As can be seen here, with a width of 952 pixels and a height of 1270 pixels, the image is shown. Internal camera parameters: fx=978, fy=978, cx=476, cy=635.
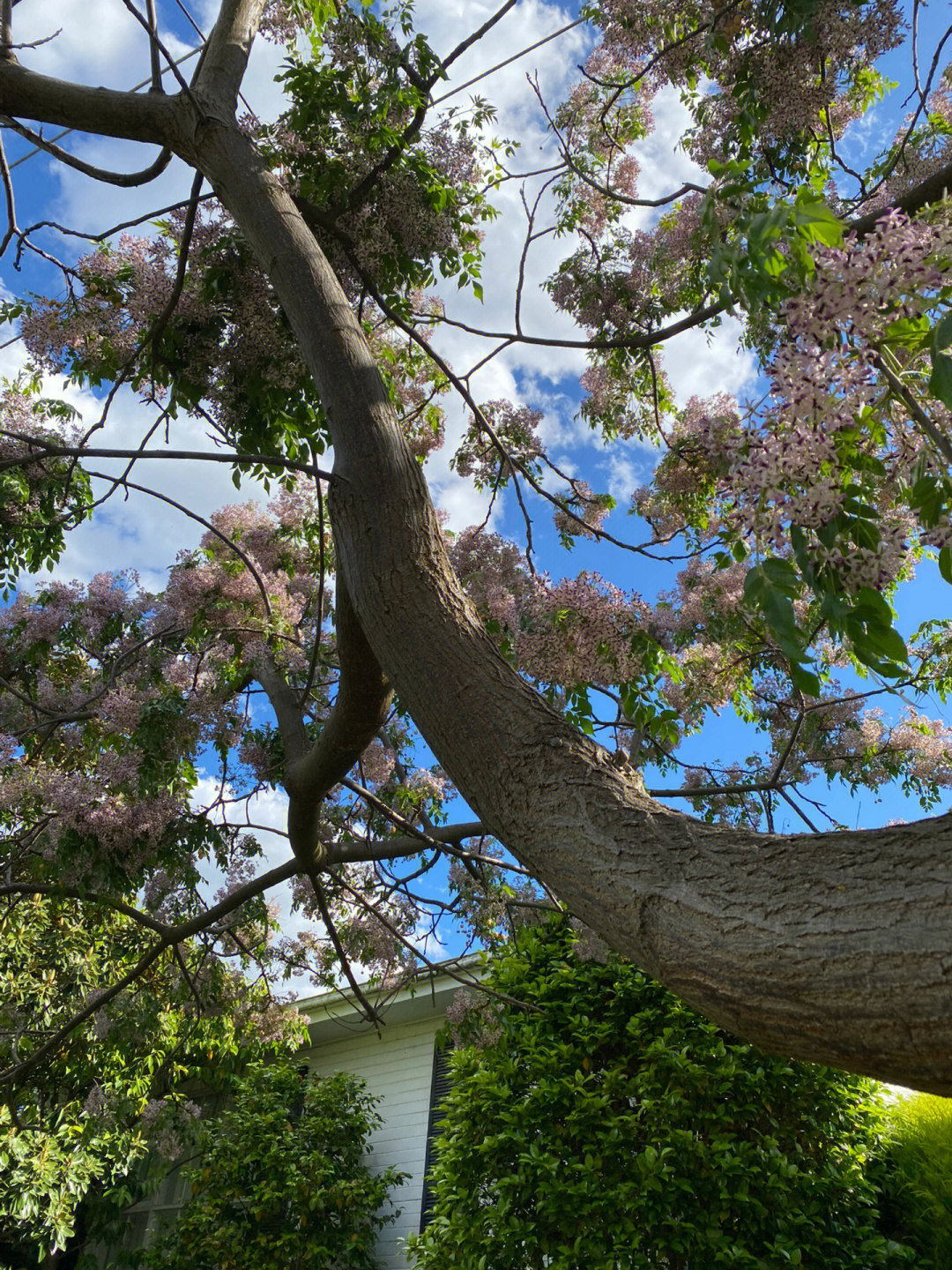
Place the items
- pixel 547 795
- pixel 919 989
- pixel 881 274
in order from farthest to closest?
pixel 547 795 < pixel 881 274 < pixel 919 989

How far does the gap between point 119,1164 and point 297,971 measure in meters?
2.85

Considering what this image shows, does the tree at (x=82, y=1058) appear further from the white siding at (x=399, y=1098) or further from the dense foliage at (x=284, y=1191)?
the white siding at (x=399, y=1098)

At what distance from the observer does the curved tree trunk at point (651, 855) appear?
1162 mm

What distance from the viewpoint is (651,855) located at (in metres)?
1.52

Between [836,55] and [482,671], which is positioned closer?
[482,671]

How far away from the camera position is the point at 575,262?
5.46m

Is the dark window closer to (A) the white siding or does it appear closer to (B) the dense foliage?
(A) the white siding

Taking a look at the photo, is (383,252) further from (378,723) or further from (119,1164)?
(119,1164)

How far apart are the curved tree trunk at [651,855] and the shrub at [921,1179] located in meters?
4.17

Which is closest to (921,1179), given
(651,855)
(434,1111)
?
(434,1111)

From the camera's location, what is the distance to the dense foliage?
24.0ft

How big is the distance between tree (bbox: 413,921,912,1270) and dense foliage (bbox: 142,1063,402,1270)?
2285 millimetres

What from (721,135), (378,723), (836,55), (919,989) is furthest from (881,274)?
(721,135)

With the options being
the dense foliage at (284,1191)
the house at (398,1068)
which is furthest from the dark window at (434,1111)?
the dense foliage at (284,1191)
